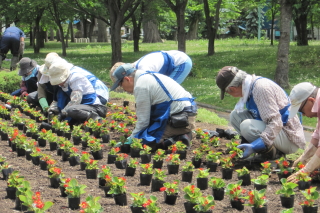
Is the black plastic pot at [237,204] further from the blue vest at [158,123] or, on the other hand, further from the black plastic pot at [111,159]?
the blue vest at [158,123]

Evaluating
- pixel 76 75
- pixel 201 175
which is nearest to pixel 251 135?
pixel 201 175

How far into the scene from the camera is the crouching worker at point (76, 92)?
7.69m

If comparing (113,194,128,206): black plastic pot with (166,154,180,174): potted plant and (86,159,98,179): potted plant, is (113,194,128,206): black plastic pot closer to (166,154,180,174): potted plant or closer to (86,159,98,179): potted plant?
(86,159,98,179): potted plant

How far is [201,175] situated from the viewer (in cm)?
454

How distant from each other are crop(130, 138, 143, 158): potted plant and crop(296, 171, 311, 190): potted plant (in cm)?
220

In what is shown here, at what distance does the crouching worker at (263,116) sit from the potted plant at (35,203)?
2397 millimetres

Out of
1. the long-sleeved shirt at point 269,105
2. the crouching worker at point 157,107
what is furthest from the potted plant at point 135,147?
the long-sleeved shirt at point 269,105

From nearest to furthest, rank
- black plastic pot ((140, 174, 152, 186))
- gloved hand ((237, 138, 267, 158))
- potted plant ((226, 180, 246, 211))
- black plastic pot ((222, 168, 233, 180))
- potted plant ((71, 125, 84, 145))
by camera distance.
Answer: potted plant ((226, 180, 246, 211))
black plastic pot ((140, 174, 152, 186))
black plastic pot ((222, 168, 233, 180))
gloved hand ((237, 138, 267, 158))
potted plant ((71, 125, 84, 145))

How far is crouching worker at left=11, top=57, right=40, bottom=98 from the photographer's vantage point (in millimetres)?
9438

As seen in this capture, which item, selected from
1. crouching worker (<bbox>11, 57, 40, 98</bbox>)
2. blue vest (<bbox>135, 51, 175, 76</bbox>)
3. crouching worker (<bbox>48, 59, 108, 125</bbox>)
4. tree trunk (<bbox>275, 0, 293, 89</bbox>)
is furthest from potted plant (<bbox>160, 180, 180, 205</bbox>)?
tree trunk (<bbox>275, 0, 293, 89</bbox>)

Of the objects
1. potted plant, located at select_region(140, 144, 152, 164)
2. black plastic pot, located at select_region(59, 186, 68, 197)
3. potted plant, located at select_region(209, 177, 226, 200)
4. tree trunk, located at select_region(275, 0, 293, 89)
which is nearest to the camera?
potted plant, located at select_region(209, 177, 226, 200)

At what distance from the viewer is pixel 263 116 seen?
5.12 m

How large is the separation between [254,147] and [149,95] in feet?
5.13

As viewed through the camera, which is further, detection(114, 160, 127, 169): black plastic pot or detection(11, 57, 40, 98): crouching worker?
detection(11, 57, 40, 98): crouching worker
